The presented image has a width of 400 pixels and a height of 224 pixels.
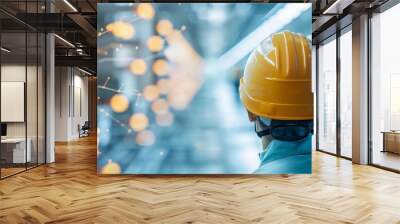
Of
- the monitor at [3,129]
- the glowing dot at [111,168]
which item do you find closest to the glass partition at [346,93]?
the glowing dot at [111,168]

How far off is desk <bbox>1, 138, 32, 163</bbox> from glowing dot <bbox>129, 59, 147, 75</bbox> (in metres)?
2.70

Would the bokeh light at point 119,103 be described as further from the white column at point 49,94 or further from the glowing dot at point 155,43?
the white column at point 49,94

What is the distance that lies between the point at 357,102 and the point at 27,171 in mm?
7076

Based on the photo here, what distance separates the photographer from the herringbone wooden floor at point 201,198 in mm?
3918

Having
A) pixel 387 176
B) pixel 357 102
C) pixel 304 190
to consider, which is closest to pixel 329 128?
pixel 357 102

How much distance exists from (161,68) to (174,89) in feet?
1.41

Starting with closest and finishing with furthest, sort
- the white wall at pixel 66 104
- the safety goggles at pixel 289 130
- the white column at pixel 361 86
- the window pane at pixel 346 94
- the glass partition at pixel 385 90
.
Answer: the safety goggles at pixel 289 130 < the glass partition at pixel 385 90 < the white column at pixel 361 86 < the window pane at pixel 346 94 < the white wall at pixel 66 104

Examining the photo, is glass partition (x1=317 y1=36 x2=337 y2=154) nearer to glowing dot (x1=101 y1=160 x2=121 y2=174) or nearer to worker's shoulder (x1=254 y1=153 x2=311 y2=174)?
worker's shoulder (x1=254 y1=153 x2=311 y2=174)

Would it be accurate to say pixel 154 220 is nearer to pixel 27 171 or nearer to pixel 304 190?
pixel 304 190

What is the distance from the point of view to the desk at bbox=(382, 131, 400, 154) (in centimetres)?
710

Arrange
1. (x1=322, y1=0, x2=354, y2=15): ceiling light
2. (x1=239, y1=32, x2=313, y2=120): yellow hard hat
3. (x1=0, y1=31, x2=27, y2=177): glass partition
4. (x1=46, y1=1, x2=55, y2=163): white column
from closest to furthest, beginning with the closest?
(x1=239, y1=32, x2=313, y2=120): yellow hard hat < (x1=0, y1=31, x2=27, y2=177): glass partition < (x1=322, y1=0, x2=354, y2=15): ceiling light < (x1=46, y1=1, x2=55, y2=163): white column

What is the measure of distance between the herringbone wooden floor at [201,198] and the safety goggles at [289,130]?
0.74 meters

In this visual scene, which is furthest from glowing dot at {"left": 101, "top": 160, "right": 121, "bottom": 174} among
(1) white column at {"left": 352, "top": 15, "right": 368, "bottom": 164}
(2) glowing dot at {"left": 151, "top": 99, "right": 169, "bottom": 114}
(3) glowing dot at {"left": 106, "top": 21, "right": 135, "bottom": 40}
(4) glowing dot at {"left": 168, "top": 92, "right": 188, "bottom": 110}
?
(1) white column at {"left": 352, "top": 15, "right": 368, "bottom": 164}

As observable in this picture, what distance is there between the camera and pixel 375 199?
4.70 m
